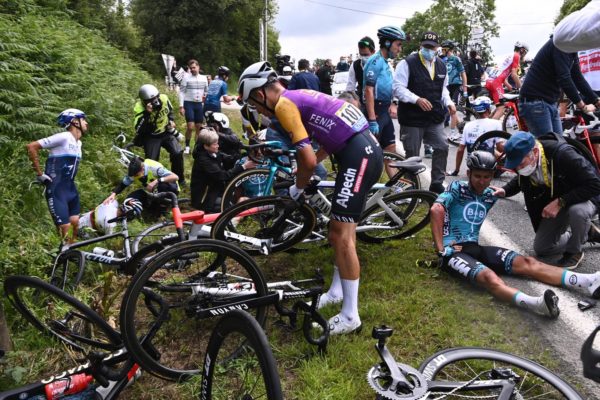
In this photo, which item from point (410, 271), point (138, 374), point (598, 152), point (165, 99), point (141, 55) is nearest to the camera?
point (138, 374)

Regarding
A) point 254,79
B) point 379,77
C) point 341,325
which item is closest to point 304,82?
point 379,77

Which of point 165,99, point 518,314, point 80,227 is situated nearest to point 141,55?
point 165,99

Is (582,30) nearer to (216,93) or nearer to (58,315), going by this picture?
(58,315)

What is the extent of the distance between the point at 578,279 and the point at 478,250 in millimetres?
813

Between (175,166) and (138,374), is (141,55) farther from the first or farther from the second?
(138,374)

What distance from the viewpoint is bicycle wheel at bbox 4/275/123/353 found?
3.08m

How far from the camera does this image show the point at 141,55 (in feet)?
87.6

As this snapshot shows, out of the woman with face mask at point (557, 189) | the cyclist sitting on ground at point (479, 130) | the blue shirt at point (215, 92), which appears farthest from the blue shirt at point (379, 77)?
the blue shirt at point (215, 92)

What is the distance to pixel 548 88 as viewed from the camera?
16.7 feet

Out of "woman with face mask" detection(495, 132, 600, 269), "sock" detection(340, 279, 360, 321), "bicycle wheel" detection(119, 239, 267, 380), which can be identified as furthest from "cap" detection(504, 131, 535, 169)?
"bicycle wheel" detection(119, 239, 267, 380)

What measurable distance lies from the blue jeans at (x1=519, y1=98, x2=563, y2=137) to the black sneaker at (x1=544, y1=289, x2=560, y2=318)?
2528 millimetres

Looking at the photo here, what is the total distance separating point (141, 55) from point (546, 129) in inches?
1023

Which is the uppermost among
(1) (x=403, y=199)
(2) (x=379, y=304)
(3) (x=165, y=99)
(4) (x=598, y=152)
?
(3) (x=165, y=99)

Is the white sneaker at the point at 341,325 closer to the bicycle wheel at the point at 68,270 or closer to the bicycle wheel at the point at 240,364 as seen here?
the bicycle wheel at the point at 240,364
